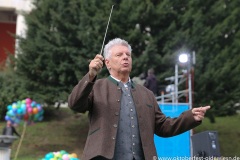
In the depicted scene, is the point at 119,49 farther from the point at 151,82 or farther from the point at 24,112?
the point at 151,82

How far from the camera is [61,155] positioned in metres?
4.39

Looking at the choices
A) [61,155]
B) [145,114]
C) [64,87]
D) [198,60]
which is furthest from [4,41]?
[145,114]

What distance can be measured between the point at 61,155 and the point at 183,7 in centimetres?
891

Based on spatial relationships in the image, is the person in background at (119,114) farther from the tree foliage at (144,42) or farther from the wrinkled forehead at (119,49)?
the tree foliage at (144,42)

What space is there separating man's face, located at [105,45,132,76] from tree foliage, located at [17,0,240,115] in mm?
7822

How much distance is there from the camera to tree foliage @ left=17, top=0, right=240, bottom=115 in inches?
430

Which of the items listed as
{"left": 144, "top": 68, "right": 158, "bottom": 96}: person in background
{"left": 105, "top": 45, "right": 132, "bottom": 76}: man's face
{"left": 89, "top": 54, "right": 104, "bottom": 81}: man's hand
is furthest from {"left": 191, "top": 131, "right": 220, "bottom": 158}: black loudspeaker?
{"left": 144, "top": 68, "right": 158, "bottom": 96}: person in background

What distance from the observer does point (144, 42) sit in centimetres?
1138

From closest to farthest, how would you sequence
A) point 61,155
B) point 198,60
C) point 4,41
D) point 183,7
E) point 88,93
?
1. point 88,93
2. point 61,155
3. point 198,60
4. point 183,7
5. point 4,41

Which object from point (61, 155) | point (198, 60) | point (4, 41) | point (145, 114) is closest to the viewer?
point (145, 114)

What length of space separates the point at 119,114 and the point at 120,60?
389 mm

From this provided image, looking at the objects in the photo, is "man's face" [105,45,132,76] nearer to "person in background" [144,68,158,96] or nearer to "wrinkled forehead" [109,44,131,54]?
"wrinkled forehead" [109,44,131,54]

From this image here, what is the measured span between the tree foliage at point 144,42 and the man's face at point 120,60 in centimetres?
782

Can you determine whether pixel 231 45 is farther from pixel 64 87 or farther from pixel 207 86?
pixel 64 87
